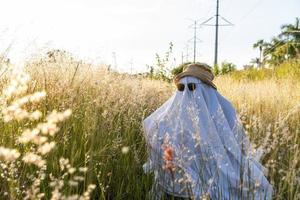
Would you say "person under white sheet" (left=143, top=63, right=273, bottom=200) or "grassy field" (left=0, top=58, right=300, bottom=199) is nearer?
"grassy field" (left=0, top=58, right=300, bottom=199)

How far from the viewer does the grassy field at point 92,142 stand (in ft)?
6.94

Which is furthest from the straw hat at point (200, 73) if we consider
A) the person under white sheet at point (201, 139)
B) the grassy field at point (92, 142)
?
the grassy field at point (92, 142)

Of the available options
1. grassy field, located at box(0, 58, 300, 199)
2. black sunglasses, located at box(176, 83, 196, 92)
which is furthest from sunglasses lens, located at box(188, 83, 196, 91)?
grassy field, located at box(0, 58, 300, 199)

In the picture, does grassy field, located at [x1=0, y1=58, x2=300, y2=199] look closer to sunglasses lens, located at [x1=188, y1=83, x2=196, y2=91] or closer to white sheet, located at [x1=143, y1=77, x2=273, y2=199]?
white sheet, located at [x1=143, y1=77, x2=273, y2=199]

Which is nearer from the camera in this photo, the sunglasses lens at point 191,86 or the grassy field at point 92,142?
the grassy field at point 92,142

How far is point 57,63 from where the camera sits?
4.96 meters

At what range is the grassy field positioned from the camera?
212 centimetres

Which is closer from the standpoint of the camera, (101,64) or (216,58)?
(101,64)

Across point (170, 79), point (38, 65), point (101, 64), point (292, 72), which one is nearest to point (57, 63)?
point (38, 65)

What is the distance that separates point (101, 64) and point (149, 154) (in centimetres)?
251

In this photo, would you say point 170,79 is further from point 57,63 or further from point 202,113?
point 202,113

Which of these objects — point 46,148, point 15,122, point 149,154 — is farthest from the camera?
point 149,154

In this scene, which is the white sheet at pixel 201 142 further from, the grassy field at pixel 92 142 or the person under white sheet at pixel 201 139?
the grassy field at pixel 92 142

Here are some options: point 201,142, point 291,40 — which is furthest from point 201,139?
point 291,40
